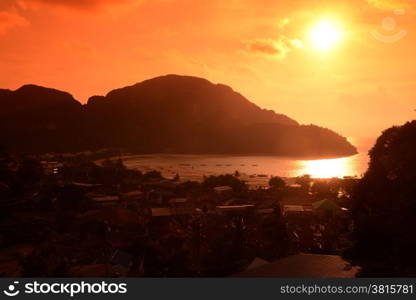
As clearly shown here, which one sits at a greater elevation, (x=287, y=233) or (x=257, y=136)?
(x=257, y=136)

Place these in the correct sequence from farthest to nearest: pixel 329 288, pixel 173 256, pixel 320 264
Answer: pixel 173 256 < pixel 320 264 < pixel 329 288

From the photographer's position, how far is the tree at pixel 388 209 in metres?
8.05

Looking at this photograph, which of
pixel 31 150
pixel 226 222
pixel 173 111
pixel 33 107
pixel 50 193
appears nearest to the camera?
pixel 226 222

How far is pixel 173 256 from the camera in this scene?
16.1 m

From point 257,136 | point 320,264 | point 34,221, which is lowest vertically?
point 34,221

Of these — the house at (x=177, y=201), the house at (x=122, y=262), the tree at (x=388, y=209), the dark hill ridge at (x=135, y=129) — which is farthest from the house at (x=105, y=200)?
the dark hill ridge at (x=135, y=129)

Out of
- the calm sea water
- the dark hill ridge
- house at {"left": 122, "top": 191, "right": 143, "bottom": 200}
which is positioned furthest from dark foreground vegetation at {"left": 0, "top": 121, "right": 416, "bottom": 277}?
the dark hill ridge

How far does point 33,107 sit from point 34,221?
541ft

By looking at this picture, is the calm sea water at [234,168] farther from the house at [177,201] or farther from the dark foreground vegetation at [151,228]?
the house at [177,201]

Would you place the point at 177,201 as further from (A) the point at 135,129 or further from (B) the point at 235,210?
(A) the point at 135,129

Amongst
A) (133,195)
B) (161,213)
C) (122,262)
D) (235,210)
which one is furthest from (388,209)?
(133,195)

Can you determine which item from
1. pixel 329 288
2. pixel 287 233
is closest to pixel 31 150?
pixel 287 233

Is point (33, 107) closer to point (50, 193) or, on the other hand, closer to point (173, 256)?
point (50, 193)

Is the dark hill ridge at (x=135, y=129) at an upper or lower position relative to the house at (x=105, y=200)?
upper
